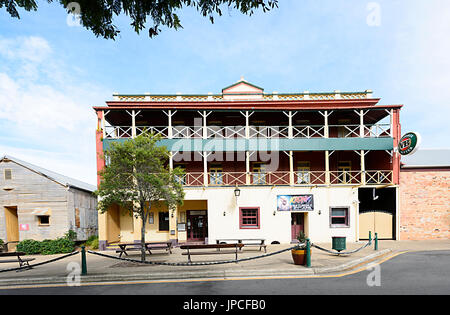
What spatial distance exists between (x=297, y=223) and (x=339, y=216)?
274 cm

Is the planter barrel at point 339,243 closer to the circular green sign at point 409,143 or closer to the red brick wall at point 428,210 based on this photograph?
the circular green sign at point 409,143

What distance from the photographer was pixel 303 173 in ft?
58.1

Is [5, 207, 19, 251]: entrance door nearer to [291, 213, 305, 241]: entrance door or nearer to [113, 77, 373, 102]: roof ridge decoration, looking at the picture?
[113, 77, 373, 102]: roof ridge decoration

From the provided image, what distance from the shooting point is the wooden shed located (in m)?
14.8

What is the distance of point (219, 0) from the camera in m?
5.87

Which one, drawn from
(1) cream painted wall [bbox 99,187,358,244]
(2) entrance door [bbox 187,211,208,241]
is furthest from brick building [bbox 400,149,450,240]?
(2) entrance door [bbox 187,211,208,241]

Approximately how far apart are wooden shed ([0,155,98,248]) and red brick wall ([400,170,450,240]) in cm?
2187

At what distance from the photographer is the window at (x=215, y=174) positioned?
17.6 metres

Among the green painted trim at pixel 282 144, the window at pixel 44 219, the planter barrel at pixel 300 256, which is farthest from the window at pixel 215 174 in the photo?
the window at pixel 44 219

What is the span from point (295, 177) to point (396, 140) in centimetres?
704

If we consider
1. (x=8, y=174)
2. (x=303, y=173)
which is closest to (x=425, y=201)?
(x=303, y=173)
